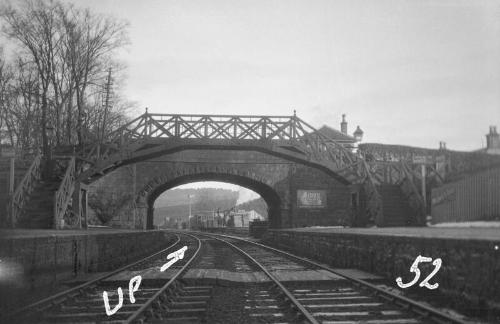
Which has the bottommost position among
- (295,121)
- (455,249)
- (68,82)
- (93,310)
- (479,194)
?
(93,310)

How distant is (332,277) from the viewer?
1130 centimetres

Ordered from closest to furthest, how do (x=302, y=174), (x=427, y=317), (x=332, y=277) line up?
(x=427, y=317)
(x=332, y=277)
(x=302, y=174)

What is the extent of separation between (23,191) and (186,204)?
128844 mm

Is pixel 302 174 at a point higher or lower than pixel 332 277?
higher

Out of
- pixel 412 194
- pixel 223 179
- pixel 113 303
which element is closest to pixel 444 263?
pixel 113 303

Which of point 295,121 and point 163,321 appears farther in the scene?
point 295,121

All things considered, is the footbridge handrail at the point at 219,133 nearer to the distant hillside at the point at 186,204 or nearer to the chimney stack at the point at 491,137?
the chimney stack at the point at 491,137

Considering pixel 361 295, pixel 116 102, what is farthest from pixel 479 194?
pixel 116 102

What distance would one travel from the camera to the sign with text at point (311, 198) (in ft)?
138

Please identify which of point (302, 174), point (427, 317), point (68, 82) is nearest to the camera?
point (427, 317)

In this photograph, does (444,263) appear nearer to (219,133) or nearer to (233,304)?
(233,304)

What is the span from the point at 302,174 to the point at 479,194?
88.0 ft

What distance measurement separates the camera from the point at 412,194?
24.2 metres

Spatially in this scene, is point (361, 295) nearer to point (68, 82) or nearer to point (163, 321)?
point (163, 321)
